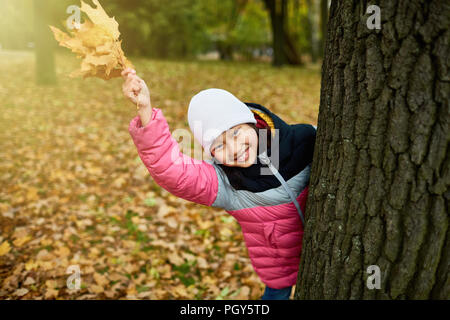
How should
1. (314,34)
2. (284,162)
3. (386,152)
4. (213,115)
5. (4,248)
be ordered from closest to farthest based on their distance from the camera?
(386,152) < (213,115) < (284,162) < (4,248) < (314,34)

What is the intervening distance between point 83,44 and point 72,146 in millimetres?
5006

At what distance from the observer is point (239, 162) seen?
1666 mm

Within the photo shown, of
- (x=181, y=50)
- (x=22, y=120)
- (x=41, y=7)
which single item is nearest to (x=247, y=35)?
(x=181, y=50)

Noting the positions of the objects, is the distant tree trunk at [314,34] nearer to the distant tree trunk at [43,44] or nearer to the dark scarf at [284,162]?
the distant tree trunk at [43,44]

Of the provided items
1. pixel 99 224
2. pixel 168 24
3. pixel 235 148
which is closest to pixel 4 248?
pixel 99 224

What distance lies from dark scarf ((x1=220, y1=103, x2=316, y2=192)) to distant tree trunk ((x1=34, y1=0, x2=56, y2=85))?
9.30 meters

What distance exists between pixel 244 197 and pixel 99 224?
8.94 ft

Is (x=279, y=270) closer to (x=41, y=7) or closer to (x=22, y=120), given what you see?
(x=22, y=120)

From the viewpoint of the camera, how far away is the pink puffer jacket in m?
1.53

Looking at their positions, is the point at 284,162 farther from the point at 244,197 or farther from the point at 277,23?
the point at 277,23

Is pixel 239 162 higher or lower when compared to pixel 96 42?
lower

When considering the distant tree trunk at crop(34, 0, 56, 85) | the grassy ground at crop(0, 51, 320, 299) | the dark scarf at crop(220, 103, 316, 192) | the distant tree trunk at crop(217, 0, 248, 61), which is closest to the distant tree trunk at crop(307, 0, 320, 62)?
the distant tree trunk at crop(217, 0, 248, 61)

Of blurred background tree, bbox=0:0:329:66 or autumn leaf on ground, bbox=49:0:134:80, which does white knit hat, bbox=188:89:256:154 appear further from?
blurred background tree, bbox=0:0:329:66
